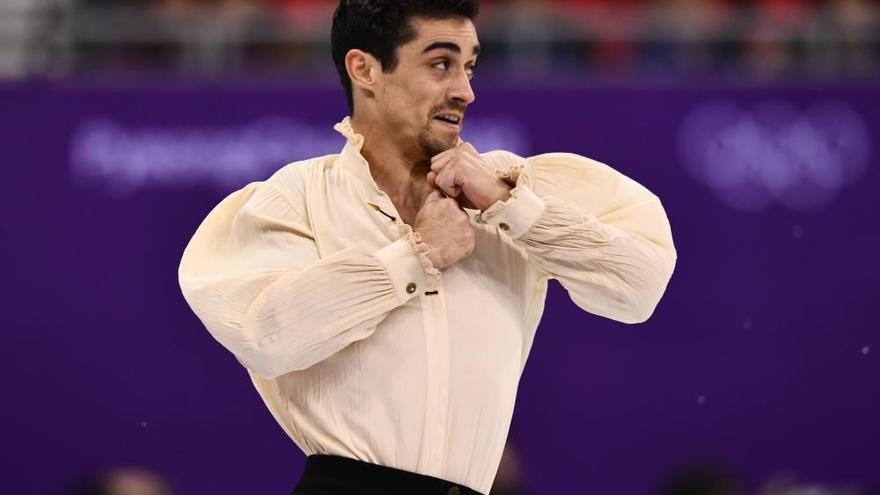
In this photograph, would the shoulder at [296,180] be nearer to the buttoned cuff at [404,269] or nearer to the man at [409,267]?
the man at [409,267]

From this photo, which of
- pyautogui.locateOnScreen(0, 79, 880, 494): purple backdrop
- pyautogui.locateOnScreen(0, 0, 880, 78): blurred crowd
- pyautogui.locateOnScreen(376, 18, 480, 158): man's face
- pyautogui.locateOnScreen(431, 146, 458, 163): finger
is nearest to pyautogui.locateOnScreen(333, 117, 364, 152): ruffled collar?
pyautogui.locateOnScreen(376, 18, 480, 158): man's face

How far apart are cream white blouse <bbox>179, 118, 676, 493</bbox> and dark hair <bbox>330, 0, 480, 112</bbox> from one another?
238 mm

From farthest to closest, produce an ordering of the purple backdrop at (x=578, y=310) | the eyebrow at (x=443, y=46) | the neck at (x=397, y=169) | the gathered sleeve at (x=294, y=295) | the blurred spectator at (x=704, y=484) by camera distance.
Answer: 1. the purple backdrop at (x=578, y=310)
2. the blurred spectator at (x=704, y=484)
3. the neck at (x=397, y=169)
4. the eyebrow at (x=443, y=46)
5. the gathered sleeve at (x=294, y=295)

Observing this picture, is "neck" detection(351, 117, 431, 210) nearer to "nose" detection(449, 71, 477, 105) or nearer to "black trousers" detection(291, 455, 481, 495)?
"nose" detection(449, 71, 477, 105)

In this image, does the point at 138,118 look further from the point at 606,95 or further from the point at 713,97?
the point at 713,97

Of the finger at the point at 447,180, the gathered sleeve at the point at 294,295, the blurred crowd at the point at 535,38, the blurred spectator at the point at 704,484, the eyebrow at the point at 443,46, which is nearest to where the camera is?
the gathered sleeve at the point at 294,295

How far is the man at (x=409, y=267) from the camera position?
287 cm

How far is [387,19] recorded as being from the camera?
10.1 feet

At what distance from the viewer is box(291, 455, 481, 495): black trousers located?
290 centimetres

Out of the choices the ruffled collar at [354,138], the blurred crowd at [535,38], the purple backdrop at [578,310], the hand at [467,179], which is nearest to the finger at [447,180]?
the hand at [467,179]

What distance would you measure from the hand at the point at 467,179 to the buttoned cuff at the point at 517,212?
27 mm

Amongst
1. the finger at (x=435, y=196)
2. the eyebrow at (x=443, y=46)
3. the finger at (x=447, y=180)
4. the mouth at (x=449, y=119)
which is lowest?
the finger at (x=435, y=196)

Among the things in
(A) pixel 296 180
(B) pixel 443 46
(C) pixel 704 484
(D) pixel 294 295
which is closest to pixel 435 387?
(D) pixel 294 295

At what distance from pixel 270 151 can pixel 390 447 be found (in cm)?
404
